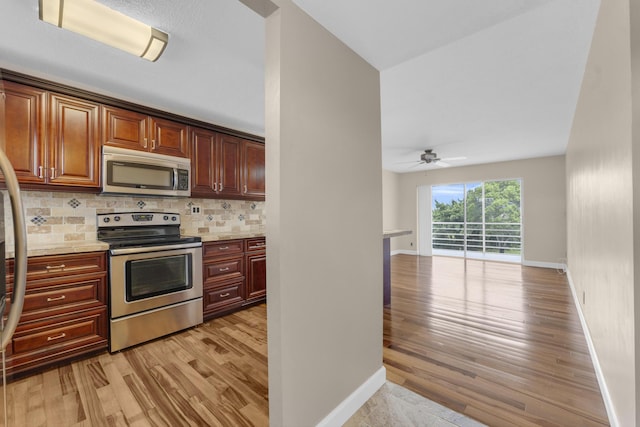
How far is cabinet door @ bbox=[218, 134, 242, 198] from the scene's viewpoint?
341 centimetres

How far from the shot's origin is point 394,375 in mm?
1981

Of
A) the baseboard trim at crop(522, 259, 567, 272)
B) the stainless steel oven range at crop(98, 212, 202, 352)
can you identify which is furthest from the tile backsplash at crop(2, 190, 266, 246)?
the baseboard trim at crop(522, 259, 567, 272)

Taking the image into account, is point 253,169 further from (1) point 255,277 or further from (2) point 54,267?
(2) point 54,267

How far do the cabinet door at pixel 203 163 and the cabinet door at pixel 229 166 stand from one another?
79 mm

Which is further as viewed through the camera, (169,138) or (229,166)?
(229,166)

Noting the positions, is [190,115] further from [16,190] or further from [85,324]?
[16,190]

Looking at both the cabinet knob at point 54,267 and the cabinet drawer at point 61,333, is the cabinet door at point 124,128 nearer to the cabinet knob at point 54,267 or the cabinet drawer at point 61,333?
the cabinet knob at point 54,267

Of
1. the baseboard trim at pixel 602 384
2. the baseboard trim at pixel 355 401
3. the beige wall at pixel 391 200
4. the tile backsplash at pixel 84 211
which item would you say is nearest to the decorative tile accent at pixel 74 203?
the tile backsplash at pixel 84 211

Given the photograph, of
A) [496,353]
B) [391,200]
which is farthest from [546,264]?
[496,353]

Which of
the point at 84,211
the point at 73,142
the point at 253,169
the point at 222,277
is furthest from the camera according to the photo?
the point at 253,169

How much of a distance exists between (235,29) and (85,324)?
2.57m

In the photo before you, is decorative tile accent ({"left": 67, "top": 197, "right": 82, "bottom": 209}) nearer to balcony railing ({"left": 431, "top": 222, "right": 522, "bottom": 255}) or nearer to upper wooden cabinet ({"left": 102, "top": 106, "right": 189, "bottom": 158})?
upper wooden cabinet ({"left": 102, "top": 106, "right": 189, "bottom": 158})

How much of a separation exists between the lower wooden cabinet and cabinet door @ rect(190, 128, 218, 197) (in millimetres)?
670

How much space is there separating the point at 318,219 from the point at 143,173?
7.36ft
